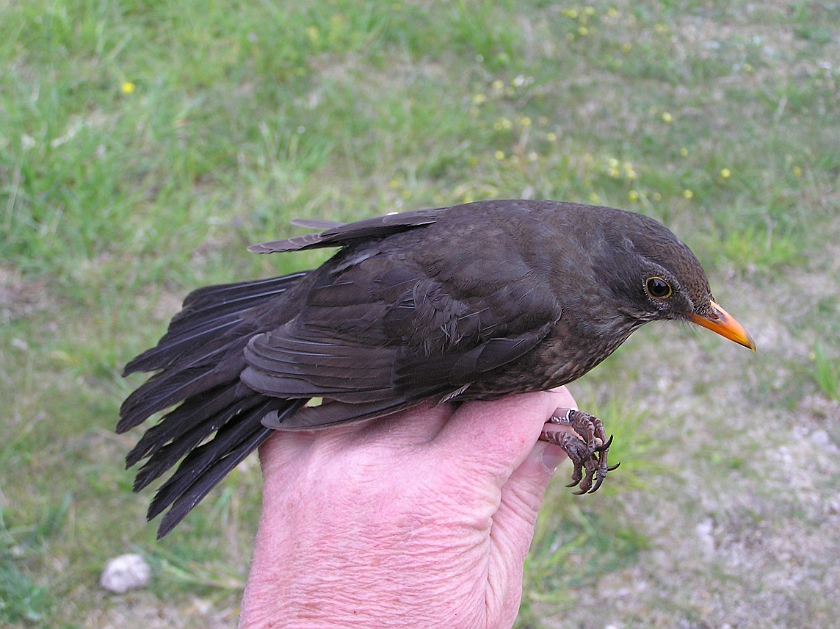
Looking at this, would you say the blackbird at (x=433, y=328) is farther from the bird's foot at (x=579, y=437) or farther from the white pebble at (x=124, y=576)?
the white pebble at (x=124, y=576)

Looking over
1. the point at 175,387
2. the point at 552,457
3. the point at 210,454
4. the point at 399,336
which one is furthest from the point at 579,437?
the point at 175,387

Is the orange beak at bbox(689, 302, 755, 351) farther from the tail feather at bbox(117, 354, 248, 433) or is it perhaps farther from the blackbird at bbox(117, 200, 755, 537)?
the tail feather at bbox(117, 354, 248, 433)

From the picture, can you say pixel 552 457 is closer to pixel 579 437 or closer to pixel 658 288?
pixel 579 437

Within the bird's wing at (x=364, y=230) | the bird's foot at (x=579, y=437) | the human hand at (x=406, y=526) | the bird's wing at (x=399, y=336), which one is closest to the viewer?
the human hand at (x=406, y=526)

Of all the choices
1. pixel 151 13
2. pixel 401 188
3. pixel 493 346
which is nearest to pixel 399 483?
pixel 493 346

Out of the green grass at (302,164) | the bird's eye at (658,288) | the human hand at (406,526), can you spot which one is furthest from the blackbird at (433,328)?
the green grass at (302,164)

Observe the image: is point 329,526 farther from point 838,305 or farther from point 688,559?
point 838,305
